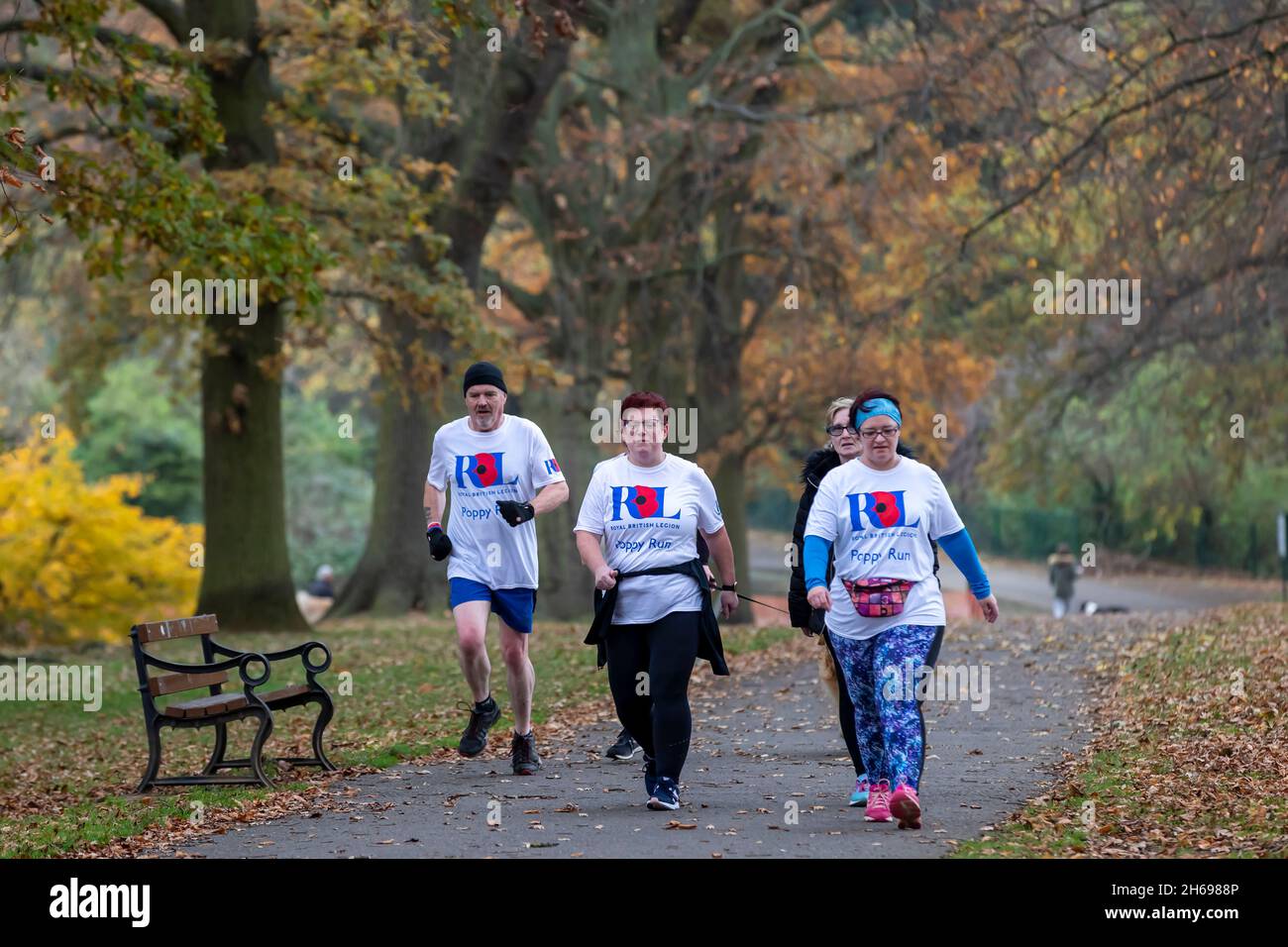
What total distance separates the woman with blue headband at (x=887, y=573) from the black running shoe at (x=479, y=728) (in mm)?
3197

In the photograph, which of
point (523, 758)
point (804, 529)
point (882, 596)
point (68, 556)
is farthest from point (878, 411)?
point (68, 556)

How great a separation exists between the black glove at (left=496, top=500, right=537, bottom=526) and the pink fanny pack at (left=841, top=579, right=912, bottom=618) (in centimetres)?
226

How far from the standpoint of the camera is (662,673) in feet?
29.1

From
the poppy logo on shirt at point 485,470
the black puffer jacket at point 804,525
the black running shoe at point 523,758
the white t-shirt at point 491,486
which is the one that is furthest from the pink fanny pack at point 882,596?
the black running shoe at point 523,758

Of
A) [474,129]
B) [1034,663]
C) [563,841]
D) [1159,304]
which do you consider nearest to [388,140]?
[474,129]

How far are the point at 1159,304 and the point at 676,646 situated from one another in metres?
16.6

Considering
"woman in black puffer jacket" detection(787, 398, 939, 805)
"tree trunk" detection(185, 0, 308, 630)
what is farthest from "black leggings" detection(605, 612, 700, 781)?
"tree trunk" detection(185, 0, 308, 630)

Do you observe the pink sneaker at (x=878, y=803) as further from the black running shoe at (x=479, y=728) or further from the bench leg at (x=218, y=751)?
the bench leg at (x=218, y=751)

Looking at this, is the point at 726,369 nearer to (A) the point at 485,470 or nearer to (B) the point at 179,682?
(A) the point at 485,470

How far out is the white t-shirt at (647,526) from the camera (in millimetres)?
8938

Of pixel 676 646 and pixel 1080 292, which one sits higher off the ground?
pixel 1080 292
